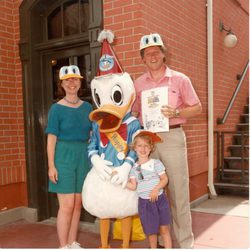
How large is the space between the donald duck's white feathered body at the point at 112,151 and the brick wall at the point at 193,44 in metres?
0.90

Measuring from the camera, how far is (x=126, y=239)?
330 cm

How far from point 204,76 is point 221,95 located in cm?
93

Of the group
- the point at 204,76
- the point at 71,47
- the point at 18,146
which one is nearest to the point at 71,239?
the point at 18,146

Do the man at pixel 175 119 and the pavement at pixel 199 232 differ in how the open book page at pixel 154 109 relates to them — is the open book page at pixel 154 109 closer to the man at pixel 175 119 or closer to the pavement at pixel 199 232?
the man at pixel 175 119

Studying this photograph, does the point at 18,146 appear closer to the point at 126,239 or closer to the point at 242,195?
the point at 126,239

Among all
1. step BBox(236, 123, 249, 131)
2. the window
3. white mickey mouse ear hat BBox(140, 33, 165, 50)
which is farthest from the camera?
step BBox(236, 123, 249, 131)

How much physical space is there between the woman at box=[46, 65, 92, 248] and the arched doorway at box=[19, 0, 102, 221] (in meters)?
1.20

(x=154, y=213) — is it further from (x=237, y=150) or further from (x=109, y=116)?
(x=237, y=150)

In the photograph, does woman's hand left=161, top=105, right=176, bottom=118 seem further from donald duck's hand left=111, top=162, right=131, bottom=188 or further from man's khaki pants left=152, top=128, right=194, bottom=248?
donald duck's hand left=111, top=162, right=131, bottom=188

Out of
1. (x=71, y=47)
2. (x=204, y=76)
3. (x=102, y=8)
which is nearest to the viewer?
(x=102, y=8)

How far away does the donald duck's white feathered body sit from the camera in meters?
3.17

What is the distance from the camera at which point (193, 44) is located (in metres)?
5.63

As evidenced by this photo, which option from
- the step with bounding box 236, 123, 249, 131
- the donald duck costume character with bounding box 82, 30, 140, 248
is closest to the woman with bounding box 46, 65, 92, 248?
the donald duck costume character with bounding box 82, 30, 140, 248

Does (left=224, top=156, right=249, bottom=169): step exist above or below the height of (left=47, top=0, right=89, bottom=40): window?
below
